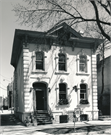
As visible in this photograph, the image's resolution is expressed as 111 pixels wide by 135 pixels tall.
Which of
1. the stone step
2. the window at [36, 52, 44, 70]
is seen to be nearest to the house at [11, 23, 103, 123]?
the window at [36, 52, 44, 70]

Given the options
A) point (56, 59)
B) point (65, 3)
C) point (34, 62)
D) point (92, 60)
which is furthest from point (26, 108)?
point (65, 3)

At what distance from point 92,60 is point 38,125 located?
28.5ft

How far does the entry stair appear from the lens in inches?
628

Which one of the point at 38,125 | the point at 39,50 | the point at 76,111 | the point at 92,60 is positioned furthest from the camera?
the point at 92,60

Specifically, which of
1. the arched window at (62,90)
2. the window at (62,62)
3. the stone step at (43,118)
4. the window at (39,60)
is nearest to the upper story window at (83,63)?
the window at (62,62)

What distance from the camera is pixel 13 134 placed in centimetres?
1197

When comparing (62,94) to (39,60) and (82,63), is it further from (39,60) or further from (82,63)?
(39,60)

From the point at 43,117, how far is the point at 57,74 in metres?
4.25

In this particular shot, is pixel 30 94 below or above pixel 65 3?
below

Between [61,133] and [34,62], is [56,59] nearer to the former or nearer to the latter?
[34,62]

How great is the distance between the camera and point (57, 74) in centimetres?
1803

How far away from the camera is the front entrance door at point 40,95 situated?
17625 mm

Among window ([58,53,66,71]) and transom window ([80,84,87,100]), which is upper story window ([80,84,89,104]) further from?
window ([58,53,66,71])

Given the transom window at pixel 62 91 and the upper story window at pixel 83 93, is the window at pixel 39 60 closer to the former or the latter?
the transom window at pixel 62 91
